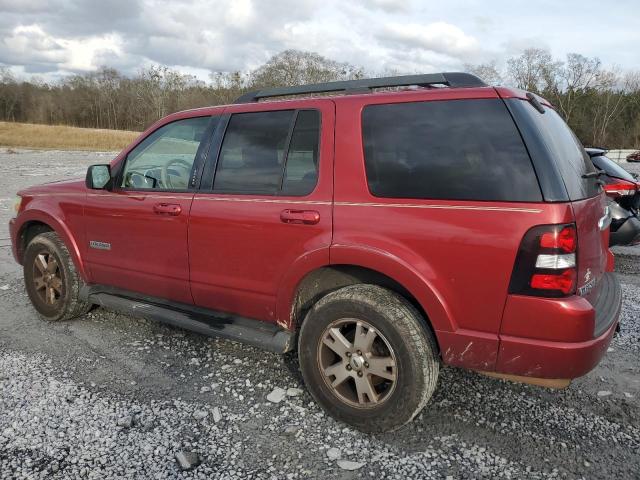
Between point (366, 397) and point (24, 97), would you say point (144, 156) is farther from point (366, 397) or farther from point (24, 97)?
point (24, 97)

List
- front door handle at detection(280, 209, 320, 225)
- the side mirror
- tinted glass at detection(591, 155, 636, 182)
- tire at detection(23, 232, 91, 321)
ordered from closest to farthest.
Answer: front door handle at detection(280, 209, 320, 225), the side mirror, tire at detection(23, 232, 91, 321), tinted glass at detection(591, 155, 636, 182)

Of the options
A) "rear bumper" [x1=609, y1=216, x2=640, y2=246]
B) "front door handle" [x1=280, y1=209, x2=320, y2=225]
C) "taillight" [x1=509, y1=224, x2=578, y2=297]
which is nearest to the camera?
"taillight" [x1=509, y1=224, x2=578, y2=297]

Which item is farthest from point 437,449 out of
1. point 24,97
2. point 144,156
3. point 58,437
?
point 24,97

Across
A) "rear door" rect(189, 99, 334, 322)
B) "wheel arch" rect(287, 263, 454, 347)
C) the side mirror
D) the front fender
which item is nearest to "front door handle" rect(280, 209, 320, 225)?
"rear door" rect(189, 99, 334, 322)

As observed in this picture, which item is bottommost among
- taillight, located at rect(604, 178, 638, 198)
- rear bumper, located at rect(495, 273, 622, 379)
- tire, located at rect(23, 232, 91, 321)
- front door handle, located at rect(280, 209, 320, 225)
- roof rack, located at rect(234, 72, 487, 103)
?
tire, located at rect(23, 232, 91, 321)

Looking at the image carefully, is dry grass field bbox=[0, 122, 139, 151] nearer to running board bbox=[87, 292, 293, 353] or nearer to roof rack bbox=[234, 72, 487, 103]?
running board bbox=[87, 292, 293, 353]

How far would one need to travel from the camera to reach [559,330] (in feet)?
7.63

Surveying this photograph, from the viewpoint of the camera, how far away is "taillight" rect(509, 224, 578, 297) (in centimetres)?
229

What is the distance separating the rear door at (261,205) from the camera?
9.64 ft

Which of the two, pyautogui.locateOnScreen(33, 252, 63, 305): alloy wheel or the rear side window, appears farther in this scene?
pyautogui.locateOnScreen(33, 252, 63, 305): alloy wheel

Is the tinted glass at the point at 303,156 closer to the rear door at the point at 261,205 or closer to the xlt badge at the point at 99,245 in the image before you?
the rear door at the point at 261,205

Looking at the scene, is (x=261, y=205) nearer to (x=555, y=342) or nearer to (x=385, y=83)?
(x=385, y=83)

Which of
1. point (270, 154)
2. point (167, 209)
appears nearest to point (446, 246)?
point (270, 154)

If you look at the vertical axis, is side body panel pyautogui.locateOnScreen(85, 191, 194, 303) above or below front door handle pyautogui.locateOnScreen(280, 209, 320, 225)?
below
